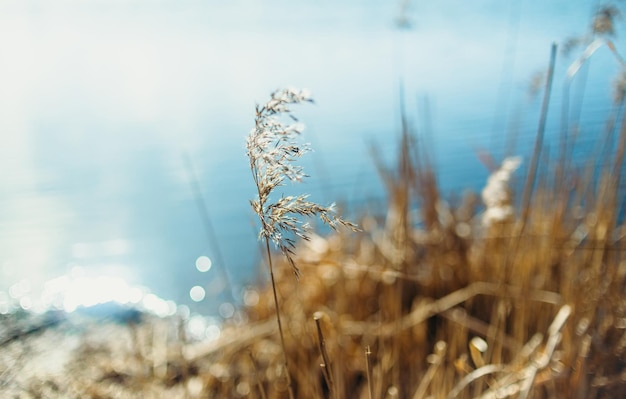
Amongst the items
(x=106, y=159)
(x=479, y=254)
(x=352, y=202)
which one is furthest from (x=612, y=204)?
(x=106, y=159)

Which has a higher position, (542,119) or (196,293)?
(542,119)

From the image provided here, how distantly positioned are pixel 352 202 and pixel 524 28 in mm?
1032

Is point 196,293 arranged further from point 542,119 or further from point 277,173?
point 277,173

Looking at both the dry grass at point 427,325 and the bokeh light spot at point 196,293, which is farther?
the bokeh light spot at point 196,293

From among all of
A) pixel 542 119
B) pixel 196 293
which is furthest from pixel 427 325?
pixel 196 293

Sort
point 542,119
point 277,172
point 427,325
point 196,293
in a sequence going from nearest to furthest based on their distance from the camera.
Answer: point 277,172, point 542,119, point 427,325, point 196,293

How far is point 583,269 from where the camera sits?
1.29 meters

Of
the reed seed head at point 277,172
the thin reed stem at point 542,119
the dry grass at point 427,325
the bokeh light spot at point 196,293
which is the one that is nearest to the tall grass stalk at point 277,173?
the reed seed head at point 277,172

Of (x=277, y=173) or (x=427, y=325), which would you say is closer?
(x=277, y=173)

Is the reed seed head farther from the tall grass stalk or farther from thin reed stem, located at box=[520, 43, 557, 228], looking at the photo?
thin reed stem, located at box=[520, 43, 557, 228]

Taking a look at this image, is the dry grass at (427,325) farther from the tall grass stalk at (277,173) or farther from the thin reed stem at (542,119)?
the tall grass stalk at (277,173)

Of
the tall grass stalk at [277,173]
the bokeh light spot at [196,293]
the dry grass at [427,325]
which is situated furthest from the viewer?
the bokeh light spot at [196,293]

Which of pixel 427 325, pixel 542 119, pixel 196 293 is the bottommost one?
pixel 196 293

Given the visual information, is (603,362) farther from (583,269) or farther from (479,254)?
(479,254)
